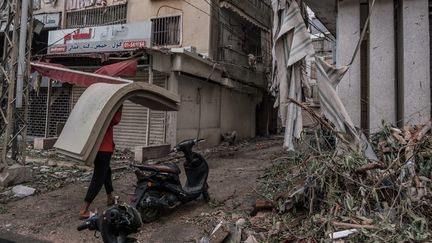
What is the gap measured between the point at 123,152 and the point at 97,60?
10.1 ft

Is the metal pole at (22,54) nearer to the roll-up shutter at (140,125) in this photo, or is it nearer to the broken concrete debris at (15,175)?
the broken concrete debris at (15,175)

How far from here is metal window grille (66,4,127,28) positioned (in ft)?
49.4

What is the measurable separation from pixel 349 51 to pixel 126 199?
442 centimetres

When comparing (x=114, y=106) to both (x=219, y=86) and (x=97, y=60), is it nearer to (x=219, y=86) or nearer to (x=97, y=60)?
(x=97, y=60)

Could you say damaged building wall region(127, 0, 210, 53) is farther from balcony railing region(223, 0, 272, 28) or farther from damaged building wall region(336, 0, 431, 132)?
damaged building wall region(336, 0, 431, 132)

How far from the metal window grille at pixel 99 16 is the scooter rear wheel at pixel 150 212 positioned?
11.1 m

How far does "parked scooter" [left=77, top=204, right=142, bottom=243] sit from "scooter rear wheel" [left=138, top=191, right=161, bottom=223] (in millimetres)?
2593

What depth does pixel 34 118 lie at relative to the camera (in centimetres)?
1526

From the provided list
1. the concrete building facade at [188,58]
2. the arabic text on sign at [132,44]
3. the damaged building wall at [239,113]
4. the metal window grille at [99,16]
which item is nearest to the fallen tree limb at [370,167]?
the concrete building facade at [188,58]

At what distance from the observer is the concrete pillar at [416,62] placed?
5746mm

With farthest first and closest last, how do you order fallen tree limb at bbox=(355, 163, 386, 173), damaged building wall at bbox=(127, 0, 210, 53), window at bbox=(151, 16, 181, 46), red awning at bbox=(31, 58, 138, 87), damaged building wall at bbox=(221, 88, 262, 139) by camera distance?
damaged building wall at bbox=(221, 88, 262, 139), window at bbox=(151, 16, 181, 46), damaged building wall at bbox=(127, 0, 210, 53), red awning at bbox=(31, 58, 138, 87), fallen tree limb at bbox=(355, 163, 386, 173)

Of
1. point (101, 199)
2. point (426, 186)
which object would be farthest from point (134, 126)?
point (426, 186)

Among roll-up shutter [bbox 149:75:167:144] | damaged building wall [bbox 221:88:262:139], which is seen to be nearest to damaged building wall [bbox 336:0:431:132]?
roll-up shutter [bbox 149:75:167:144]

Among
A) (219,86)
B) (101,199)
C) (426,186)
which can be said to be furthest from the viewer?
(219,86)
